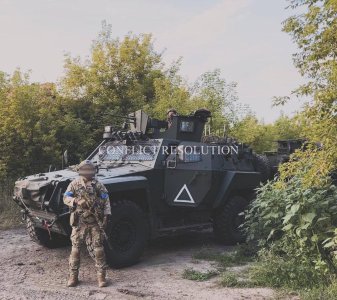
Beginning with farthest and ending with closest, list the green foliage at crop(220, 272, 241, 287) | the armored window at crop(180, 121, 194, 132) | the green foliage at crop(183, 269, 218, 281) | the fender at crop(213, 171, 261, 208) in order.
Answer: the armored window at crop(180, 121, 194, 132) → the fender at crop(213, 171, 261, 208) → the green foliage at crop(183, 269, 218, 281) → the green foliage at crop(220, 272, 241, 287)

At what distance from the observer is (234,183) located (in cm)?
778

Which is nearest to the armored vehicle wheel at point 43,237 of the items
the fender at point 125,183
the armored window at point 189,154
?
the fender at point 125,183

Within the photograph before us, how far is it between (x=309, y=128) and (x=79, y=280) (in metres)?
3.24

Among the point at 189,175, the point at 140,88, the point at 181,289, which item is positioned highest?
the point at 140,88

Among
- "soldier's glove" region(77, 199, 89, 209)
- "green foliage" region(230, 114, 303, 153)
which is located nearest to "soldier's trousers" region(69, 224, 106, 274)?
"soldier's glove" region(77, 199, 89, 209)

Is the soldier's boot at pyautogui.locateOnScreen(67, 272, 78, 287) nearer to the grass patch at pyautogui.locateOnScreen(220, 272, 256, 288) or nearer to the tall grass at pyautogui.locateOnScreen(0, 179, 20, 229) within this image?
the grass patch at pyautogui.locateOnScreen(220, 272, 256, 288)

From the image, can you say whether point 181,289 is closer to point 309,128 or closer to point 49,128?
point 309,128

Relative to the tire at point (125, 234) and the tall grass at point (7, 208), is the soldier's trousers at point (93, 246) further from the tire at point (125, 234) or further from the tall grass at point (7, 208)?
the tall grass at point (7, 208)

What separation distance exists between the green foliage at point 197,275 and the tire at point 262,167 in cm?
339

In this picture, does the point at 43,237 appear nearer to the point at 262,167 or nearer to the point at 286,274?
the point at 286,274

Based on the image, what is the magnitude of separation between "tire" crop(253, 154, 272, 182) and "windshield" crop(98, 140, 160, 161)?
7.96 ft

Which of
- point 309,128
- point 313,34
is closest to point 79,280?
point 309,128

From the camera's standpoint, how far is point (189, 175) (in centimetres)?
730

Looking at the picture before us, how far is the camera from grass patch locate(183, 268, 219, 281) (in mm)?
5600
